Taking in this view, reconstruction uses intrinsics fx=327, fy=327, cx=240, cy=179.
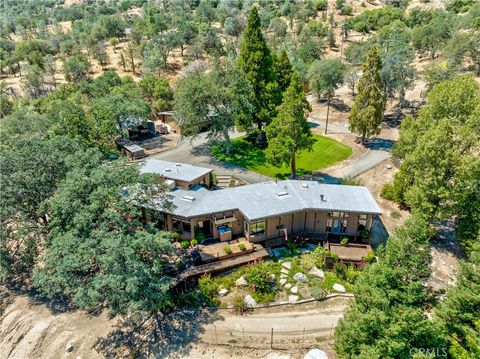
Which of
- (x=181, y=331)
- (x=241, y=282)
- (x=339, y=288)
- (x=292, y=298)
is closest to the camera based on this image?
(x=181, y=331)

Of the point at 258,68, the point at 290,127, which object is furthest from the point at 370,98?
the point at 258,68

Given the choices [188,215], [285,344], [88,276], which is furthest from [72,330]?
[285,344]

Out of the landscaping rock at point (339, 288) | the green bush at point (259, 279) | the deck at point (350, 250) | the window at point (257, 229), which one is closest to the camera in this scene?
the green bush at point (259, 279)

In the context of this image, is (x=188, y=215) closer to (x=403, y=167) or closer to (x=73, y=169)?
(x=73, y=169)

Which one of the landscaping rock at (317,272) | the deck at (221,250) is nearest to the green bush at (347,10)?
the deck at (221,250)

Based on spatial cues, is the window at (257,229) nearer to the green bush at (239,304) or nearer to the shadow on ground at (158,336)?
the green bush at (239,304)

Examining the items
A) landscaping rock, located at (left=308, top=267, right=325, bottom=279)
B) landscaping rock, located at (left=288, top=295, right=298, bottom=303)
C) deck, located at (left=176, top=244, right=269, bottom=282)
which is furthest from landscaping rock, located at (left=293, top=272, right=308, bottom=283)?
deck, located at (left=176, top=244, right=269, bottom=282)

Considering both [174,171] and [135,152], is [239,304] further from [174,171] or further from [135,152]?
[135,152]
